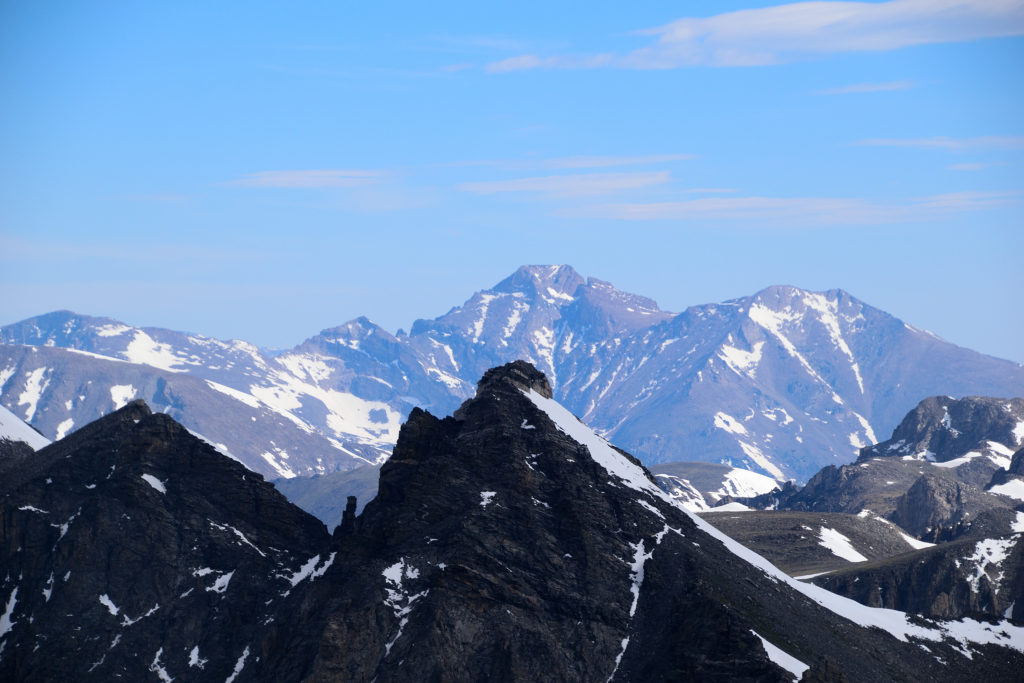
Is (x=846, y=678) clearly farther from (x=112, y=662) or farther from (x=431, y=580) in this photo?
(x=112, y=662)

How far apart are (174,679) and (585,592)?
50769 mm

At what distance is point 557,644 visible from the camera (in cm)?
19125

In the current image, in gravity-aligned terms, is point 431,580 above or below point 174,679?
above

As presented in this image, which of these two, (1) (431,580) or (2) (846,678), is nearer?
(2) (846,678)

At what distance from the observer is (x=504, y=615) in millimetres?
193375

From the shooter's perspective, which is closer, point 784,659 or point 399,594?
point 784,659

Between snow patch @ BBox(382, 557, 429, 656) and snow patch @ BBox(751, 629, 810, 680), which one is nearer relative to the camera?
snow patch @ BBox(751, 629, 810, 680)

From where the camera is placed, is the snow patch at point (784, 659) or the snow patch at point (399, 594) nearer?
the snow patch at point (784, 659)

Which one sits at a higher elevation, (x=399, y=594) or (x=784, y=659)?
(x=784, y=659)

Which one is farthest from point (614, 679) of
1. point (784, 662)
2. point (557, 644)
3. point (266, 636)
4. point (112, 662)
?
point (112, 662)

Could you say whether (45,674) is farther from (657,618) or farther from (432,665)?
(657,618)

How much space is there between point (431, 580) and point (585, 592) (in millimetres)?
18744

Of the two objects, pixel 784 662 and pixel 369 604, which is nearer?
pixel 784 662

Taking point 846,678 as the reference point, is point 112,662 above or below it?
below
